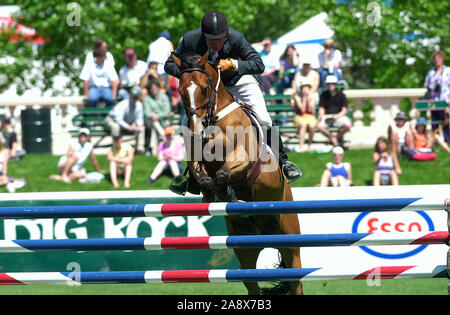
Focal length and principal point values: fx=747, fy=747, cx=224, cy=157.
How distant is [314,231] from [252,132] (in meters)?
3.58

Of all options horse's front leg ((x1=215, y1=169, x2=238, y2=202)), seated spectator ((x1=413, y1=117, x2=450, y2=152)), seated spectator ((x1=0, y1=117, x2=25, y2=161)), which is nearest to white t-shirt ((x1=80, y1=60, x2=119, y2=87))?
seated spectator ((x1=0, y1=117, x2=25, y2=161))

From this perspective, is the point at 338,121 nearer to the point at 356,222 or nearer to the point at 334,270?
the point at 356,222

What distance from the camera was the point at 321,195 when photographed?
10102mm

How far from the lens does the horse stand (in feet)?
20.5

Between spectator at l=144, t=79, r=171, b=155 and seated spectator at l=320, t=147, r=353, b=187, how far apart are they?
10.4 feet

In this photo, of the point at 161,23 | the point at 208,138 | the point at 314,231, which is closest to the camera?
the point at 208,138

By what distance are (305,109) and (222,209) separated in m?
8.46

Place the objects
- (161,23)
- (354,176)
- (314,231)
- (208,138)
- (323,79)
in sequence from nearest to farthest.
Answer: (208,138), (314,231), (354,176), (323,79), (161,23)

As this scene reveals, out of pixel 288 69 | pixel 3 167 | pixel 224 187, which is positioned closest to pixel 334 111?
pixel 288 69

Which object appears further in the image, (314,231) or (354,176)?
(354,176)

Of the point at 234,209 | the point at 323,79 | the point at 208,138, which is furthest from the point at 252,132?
the point at 323,79

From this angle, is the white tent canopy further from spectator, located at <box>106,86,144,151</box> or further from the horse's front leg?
the horse's front leg

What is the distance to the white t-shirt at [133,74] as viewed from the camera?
45.4 ft

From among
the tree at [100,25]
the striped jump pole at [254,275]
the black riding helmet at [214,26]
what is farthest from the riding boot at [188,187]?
the tree at [100,25]
